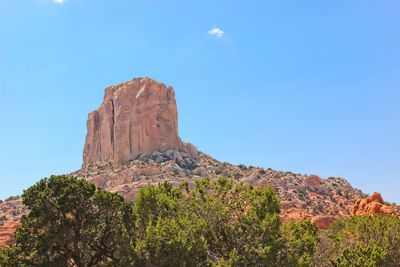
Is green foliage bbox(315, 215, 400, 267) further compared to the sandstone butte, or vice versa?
the sandstone butte

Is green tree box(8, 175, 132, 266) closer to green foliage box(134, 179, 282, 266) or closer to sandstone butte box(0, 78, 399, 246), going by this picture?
green foliage box(134, 179, 282, 266)

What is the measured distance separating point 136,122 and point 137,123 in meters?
0.34

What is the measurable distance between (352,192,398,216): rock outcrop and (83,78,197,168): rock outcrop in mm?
45196

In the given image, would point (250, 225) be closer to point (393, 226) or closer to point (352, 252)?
point (352, 252)

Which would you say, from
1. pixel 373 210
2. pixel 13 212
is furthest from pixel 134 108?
→ pixel 373 210

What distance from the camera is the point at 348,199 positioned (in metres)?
88.2

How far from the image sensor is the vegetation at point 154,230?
21.2 m

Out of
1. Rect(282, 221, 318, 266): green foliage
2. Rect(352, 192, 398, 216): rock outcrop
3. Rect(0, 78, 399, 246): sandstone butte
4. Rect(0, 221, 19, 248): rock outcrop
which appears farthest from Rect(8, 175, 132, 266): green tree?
Rect(0, 78, 399, 246): sandstone butte

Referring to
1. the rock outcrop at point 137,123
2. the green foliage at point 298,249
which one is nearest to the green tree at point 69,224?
the green foliage at point 298,249

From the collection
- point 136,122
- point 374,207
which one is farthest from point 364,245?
point 136,122

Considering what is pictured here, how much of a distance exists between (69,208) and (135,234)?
3.28 meters

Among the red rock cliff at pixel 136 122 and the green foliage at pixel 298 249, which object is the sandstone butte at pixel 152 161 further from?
the green foliage at pixel 298 249

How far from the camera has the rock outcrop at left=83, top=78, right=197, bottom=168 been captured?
10400 cm

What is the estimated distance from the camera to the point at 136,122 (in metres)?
106
